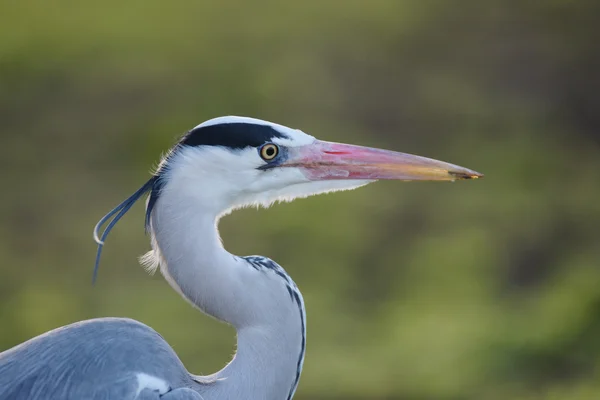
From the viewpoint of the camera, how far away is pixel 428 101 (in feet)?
29.4

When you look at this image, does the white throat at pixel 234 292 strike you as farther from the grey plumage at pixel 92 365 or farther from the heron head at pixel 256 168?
the grey plumage at pixel 92 365

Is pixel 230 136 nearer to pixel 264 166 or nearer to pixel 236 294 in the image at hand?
pixel 264 166

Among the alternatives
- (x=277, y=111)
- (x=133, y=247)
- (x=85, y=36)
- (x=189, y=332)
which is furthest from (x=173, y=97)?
(x=189, y=332)

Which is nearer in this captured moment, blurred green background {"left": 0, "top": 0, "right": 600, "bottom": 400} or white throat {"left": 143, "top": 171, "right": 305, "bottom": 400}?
white throat {"left": 143, "top": 171, "right": 305, "bottom": 400}

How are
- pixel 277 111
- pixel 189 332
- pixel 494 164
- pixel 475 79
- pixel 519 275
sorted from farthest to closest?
pixel 475 79, pixel 277 111, pixel 494 164, pixel 519 275, pixel 189 332

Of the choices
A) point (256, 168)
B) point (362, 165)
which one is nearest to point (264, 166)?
point (256, 168)

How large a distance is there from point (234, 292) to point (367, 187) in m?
5.16

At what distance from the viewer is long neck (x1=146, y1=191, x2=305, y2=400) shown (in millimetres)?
2621

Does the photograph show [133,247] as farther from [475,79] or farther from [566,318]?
[475,79]

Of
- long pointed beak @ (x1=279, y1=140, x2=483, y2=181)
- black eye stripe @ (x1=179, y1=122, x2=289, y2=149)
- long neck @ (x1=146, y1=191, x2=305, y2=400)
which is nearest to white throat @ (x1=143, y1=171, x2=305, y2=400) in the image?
long neck @ (x1=146, y1=191, x2=305, y2=400)

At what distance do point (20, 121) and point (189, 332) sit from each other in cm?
347

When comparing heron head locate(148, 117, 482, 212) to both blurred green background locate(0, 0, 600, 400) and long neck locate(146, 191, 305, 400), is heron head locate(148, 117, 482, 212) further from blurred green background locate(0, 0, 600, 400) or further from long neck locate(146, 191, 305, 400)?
blurred green background locate(0, 0, 600, 400)

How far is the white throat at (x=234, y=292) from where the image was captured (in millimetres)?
2621

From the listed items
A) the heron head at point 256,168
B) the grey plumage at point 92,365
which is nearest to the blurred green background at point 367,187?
the heron head at point 256,168
